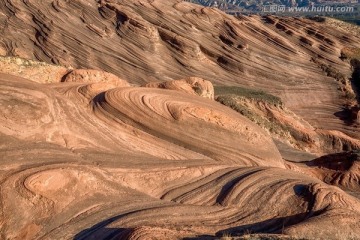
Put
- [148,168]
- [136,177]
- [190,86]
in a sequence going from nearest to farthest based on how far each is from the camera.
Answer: [136,177] < [148,168] < [190,86]

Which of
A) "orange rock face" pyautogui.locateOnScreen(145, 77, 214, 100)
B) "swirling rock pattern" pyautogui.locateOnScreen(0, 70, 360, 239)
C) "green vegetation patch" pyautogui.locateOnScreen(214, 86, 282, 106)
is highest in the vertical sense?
"swirling rock pattern" pyautogui.locateOnScreen(0, 70, 360, 239)

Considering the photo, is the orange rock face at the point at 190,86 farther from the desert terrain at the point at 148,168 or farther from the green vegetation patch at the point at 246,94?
the green vegetation patch at the point at 246,94

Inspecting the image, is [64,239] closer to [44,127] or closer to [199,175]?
[44,127]

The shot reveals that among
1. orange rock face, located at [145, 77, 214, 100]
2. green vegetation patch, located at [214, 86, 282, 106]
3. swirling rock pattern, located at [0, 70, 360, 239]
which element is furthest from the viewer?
green vegetation patch, located at [214, 86, 282, 106]

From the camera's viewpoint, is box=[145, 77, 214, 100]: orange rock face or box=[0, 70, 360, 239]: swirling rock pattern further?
box=[145, 77, 214, 100]: orange rock face

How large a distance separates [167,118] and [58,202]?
17.7ft

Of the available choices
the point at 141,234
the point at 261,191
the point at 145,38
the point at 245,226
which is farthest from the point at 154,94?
the point at 145,38

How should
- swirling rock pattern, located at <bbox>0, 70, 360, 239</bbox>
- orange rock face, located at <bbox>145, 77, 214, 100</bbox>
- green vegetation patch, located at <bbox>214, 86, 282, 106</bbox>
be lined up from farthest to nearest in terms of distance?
green vegetation patch, located at <bbox>214, 86, 282, 106</bbox> → orange rock face, located at <bbox>145, 77, 214, 100</bbox> → swirling rock pattern, located at <bbox>0, 70, 360, 239</bbox>

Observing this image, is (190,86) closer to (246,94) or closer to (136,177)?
(136,177)

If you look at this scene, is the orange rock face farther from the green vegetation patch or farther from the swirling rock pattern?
the green vegetation patch

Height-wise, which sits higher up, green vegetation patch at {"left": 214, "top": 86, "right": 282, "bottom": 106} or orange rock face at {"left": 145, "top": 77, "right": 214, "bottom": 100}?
orange rock face at {"left": 145, "top": 77, "right": 214, "bottom": 100}

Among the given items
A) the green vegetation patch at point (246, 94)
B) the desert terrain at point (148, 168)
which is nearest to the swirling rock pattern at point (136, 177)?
the desert terrain at point (148, 168)

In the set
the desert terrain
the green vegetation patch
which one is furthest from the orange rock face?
the green vegetation patch

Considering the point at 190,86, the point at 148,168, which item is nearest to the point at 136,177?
the point at 148,168
